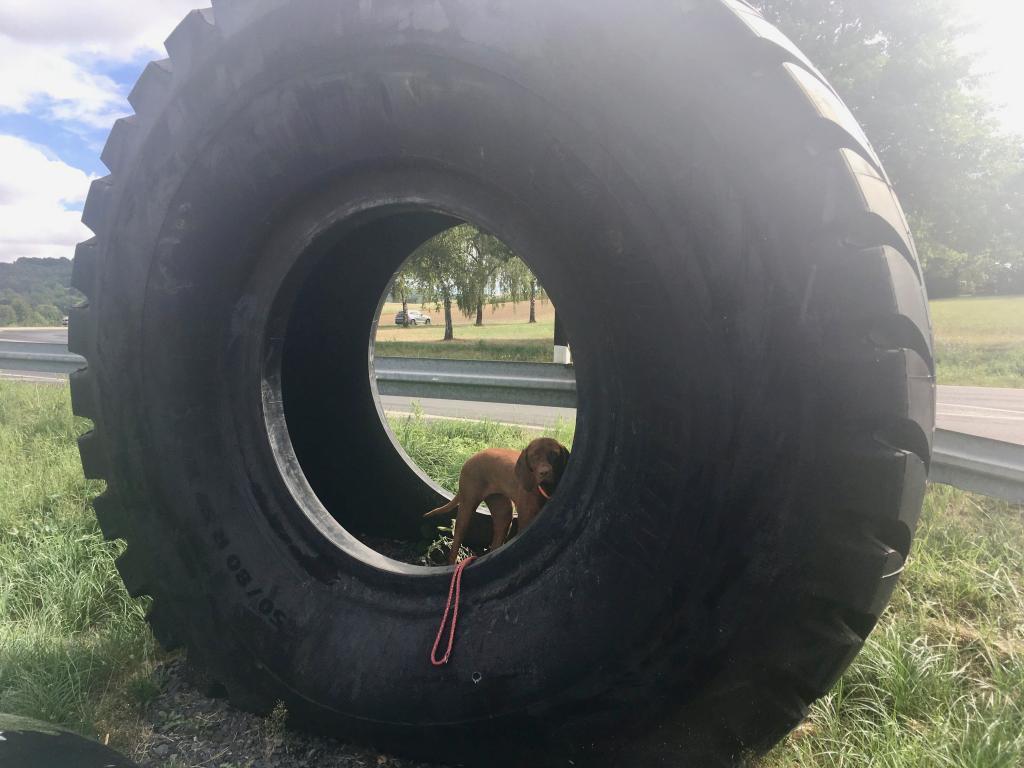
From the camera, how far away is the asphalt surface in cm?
618

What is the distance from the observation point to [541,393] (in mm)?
4422

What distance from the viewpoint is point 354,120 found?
1.54m

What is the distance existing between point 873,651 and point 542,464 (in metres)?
1.04

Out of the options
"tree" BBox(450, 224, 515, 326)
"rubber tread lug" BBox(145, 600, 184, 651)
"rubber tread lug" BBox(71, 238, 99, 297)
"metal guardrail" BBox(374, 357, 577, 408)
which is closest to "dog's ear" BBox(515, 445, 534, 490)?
"rubber tread lug" BBox(145, 600, 184, 651)

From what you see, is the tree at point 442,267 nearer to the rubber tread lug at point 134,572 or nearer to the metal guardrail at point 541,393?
the metal guardrail at point 541,393

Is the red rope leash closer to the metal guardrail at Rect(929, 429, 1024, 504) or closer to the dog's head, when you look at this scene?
the dog's head

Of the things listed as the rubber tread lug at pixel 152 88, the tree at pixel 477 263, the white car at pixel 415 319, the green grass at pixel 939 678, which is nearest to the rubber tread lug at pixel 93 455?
the rubber tread lug at pixel 152 88

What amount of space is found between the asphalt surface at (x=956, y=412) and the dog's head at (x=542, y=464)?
128 inches

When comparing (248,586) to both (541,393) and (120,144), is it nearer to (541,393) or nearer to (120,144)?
(120,144)

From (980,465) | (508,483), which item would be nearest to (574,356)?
(508,483)

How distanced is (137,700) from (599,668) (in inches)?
55.8

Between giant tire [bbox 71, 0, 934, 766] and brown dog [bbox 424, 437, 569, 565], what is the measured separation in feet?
1.54

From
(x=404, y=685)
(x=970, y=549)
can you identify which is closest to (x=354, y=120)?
(x=404, y=685)

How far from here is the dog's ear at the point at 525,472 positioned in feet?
6.60
